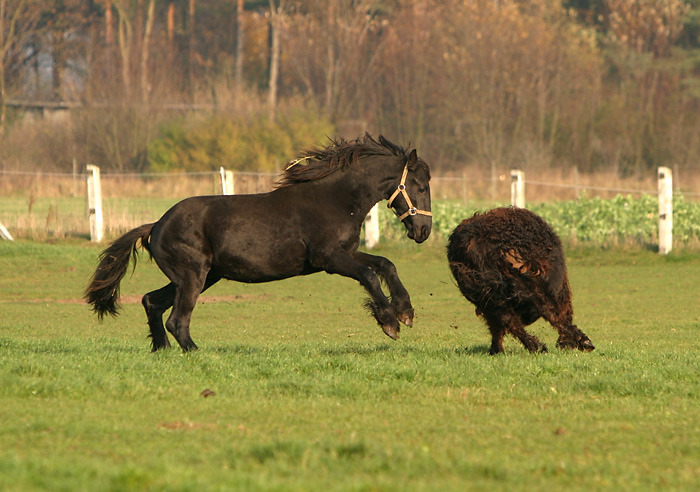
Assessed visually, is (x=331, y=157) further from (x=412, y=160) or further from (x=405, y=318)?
(x=405, y=318)

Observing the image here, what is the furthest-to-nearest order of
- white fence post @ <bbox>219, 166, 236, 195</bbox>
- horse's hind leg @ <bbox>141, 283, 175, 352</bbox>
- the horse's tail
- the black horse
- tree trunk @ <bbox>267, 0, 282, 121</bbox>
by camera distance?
1. tree trunk @ <bbox>267, 0, 282, 121</bbox>
2. white fence post @ <bbox>219, 166, 236, 195</bbox>
3. the horse's tail
4. horse's hind leg @ <bbox>141, 283, 175, 352</bbox>
5. the black horse

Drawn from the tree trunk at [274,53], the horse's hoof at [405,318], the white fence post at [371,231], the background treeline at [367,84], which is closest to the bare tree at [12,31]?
the background treeline at [367,84]

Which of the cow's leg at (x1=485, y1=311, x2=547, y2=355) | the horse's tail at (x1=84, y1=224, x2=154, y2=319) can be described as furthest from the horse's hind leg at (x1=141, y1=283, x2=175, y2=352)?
the cow's leg at (x1=485, y1=311, x2=547, y2=355)

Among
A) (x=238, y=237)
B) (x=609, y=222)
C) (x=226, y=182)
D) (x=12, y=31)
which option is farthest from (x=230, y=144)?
(x=238, y=237)

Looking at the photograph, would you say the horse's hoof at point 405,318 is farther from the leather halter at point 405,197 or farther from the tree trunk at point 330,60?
the tree trunk at point 330,60

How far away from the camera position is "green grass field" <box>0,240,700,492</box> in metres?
5.36

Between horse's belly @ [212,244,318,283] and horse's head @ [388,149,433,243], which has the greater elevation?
horse's head @ [388,149,433,243]

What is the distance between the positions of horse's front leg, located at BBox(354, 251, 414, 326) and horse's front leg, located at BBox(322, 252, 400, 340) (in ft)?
0.25

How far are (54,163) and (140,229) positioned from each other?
41565mm

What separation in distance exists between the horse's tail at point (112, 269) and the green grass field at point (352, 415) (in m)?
0.54

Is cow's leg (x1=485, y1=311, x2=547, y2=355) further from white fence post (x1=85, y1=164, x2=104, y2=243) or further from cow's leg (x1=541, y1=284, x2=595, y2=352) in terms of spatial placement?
white fence post (x1=85, y1=164, x2=104, y2=243)

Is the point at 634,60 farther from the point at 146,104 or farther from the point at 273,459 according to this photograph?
the point at 273,459

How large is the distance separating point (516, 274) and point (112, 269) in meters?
4.11

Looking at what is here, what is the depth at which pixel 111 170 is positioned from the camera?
47.4 meters
